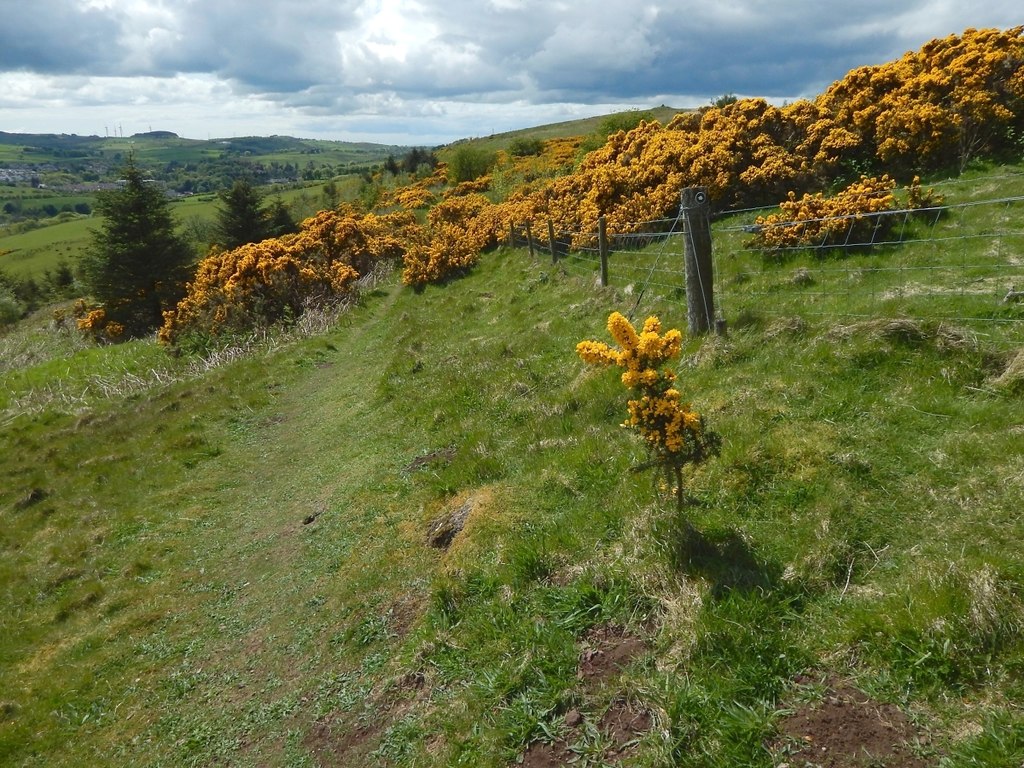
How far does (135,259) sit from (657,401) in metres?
31.6

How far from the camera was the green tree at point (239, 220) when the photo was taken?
3447 centimetres

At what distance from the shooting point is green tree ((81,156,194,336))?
28.8m

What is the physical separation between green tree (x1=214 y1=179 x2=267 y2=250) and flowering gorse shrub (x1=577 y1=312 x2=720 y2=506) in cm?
3475

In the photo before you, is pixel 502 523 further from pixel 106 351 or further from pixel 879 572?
pixel 106 351

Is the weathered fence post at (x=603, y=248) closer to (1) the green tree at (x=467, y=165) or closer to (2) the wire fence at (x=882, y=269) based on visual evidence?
(2) the wire fence at (x=882, y=269)

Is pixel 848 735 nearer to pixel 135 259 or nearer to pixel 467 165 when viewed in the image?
pixel 135 259

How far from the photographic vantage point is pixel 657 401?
4699 millimetres

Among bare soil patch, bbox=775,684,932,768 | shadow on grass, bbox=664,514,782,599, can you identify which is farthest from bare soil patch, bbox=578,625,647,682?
bare soil patch, bbox=775,684,932,768

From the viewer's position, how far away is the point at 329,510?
8.51 m

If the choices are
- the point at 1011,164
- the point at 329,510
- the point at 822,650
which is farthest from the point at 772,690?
the point at 1011,164

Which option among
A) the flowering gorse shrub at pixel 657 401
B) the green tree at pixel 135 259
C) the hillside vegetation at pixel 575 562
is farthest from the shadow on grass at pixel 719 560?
the green tree at pixel 135 259

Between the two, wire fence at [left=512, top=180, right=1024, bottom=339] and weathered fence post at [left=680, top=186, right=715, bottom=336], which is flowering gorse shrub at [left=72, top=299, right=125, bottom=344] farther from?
weathered fence post at [left=680, top=186, right=715, bottom=336]

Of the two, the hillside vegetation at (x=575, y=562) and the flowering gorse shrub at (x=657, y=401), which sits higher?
the flowering gorse shrub at (x=657, y=401)

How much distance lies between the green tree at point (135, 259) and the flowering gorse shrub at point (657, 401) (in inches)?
1195
